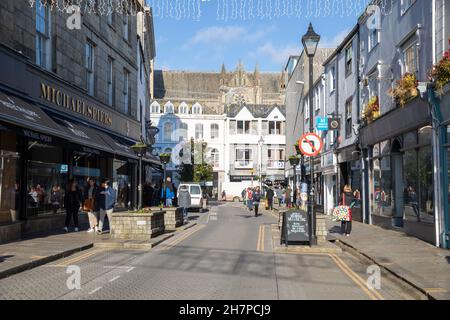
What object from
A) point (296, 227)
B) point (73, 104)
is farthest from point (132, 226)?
point (73, 104)

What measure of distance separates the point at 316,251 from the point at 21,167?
8.98 m

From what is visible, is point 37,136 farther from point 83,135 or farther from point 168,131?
point 168,131

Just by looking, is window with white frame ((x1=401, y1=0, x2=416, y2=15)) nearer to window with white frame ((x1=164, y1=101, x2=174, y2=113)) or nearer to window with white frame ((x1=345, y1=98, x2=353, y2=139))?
window with white frame ((x1=345, y1=98, x2=353, y2=139))

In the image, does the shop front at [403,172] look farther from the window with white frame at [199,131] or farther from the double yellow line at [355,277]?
the window with white frame at [199,131]

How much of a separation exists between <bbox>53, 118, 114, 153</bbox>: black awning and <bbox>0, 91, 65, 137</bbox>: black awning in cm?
94

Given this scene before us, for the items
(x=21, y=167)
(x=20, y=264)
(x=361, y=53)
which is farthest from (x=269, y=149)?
(x=20, y=264)

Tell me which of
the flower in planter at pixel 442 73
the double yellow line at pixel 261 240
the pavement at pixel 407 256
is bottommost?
the double yellow line at pixel 261 240

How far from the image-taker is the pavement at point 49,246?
10.5 metres

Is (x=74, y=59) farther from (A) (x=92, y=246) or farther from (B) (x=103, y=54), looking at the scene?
(A) (x=92, y=246)

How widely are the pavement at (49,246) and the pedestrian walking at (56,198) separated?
1.51 metres

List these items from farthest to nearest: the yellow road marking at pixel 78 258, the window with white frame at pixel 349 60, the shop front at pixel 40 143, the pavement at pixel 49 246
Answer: the window with white frame at pixel 349 60, the shop front at pixel 40 143, the yellow road marking at pixel 78 258, the pavement at pixel 49 246

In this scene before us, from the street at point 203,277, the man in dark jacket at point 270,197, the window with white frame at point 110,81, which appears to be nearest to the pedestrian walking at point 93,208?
the street at point 203,277

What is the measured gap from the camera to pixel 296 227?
47.3ft
